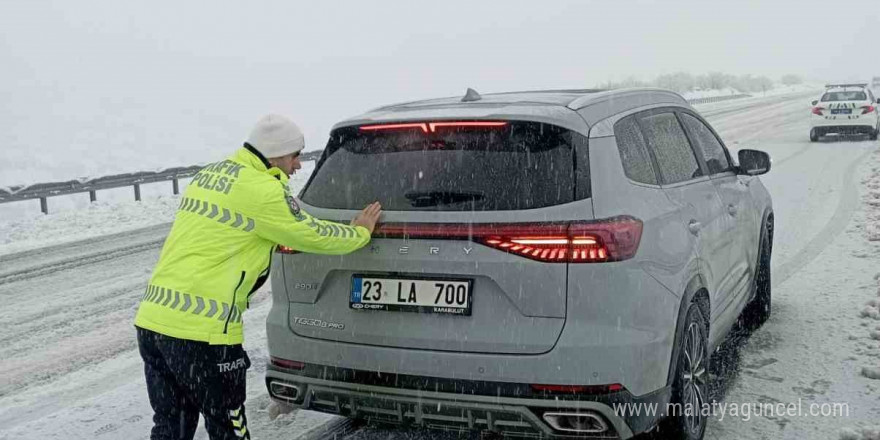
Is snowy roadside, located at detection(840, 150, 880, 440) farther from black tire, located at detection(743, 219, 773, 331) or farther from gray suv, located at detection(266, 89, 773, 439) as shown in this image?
gray suv, located at detection(266, 89, 773, 439)

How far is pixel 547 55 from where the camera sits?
149625 millimetres

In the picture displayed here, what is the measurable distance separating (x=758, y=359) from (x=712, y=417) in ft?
3.82

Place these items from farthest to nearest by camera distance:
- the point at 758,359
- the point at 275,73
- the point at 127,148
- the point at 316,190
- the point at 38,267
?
the point at 275,73 < the point at 127,148 < the point at 38,267 < the point at 758,359 < the point at 316,190

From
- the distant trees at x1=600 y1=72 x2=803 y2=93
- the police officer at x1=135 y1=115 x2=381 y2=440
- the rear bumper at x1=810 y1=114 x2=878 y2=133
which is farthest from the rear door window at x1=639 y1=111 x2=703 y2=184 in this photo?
the distant trees at x1=600 y1=72 x2=803 y2=93

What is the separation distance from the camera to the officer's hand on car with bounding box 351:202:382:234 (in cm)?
359

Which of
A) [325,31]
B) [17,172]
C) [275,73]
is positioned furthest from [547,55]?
[17,172]

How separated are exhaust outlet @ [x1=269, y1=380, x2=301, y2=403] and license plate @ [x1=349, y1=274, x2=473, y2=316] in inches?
20.2

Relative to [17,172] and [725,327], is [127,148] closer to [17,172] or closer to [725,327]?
[17,172]

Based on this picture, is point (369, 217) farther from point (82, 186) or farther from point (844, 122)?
point (844, 122)

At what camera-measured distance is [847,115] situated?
23703 mm

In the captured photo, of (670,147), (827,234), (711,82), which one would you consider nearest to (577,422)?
(670,147)

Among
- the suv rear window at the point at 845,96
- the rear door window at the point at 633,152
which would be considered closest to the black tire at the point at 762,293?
the rear door window at the point at 633,152

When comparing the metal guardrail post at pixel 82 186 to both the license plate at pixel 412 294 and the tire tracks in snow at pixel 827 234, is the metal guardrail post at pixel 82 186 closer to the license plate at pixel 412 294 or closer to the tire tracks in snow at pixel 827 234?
the tire tracks in snow at pixel 827 234

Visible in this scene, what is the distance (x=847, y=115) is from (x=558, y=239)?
23.3m
